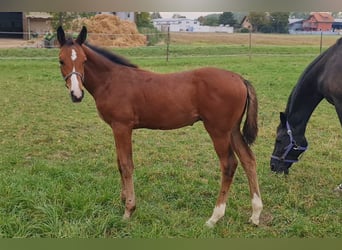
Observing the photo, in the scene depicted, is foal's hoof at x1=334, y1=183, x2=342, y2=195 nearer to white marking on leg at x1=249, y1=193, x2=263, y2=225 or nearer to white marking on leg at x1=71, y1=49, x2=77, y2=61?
white marking on leg at x1=249, y1=193, x2=263, y2=225

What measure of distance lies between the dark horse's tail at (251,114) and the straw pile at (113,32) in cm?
133

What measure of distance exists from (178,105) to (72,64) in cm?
76

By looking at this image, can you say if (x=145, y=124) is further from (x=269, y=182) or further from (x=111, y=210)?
(x=269, y=182)

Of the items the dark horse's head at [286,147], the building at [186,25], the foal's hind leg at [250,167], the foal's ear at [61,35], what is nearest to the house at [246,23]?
the building at [186,25]

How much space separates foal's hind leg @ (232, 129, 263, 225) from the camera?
8.55ft

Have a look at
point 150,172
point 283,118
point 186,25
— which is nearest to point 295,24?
point 283,118

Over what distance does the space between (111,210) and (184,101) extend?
3.13 feet

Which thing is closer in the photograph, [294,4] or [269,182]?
[294,4]

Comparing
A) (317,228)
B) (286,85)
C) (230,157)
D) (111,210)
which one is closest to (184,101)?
(230,157)

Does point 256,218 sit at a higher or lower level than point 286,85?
lower

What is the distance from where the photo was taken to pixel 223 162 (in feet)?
8.50

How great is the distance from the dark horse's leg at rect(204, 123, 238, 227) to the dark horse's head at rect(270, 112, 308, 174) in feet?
3.10

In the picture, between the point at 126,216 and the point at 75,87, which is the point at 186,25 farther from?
the point at 126,216

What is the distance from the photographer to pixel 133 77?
8.64ft
